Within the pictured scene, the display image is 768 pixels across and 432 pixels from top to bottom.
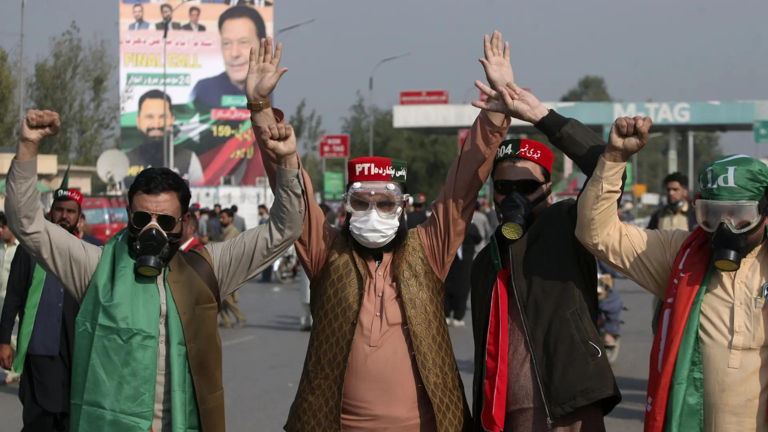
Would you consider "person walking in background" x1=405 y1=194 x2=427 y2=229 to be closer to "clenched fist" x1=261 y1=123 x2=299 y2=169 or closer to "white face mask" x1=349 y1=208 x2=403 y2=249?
"white face mask" x1=349 y1=208 x2=403 y2=249

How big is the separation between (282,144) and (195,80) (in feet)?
213

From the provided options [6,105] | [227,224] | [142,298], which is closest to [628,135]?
[142,298]

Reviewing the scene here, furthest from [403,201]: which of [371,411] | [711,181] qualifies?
[711,181]

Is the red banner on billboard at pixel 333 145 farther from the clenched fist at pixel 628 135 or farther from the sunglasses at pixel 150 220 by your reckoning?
the clenched fist at pixel 628 135

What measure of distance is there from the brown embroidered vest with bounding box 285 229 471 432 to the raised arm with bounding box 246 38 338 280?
3.9 inches

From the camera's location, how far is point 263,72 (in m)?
4.27

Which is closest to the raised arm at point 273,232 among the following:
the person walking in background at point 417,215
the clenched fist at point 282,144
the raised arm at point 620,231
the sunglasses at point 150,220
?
the clenched fist at point 282,144

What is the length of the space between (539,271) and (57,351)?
12.9 ft

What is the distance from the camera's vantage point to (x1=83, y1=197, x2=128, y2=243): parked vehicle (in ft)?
83.5

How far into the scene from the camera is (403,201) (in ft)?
14.9

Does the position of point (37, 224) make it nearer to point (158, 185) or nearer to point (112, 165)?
point (158, 185)

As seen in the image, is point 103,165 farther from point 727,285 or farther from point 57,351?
point 727,285

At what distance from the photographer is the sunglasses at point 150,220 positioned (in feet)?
12.9

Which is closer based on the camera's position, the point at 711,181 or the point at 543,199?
the point at 711,181
